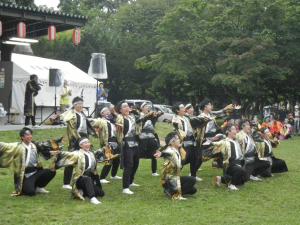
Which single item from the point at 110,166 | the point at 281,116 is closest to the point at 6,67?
the point at 110,166

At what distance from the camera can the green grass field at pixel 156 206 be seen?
24.5 feet

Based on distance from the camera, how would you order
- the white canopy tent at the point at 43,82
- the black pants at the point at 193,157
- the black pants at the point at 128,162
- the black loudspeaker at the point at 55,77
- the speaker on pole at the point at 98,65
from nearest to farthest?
the black pants at the point at 128,162, the black pants at the point at 193,157, the black loudspeaker at the point at 55,77, the white canopy tent at the point at 43,82, the speaker on pole at the point at 98,65

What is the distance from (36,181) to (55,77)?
11.5 m

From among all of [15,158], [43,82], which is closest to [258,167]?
[15,158]

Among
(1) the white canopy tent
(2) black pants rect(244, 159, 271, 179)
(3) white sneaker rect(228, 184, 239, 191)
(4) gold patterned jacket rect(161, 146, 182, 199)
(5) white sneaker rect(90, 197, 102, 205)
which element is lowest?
(3) white sneaker rect(228, 184, 239, 191)

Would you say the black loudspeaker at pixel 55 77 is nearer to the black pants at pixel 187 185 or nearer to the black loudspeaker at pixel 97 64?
the black loudspeaker at pixel 97 64

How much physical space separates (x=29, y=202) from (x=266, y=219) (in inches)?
144

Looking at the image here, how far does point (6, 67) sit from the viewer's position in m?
18.8

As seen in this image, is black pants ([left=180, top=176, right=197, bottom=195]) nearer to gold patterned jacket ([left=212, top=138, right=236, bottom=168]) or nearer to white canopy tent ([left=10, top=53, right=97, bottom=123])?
gold patterned jacket ([left=212, top=138, right=236, bottom=168])

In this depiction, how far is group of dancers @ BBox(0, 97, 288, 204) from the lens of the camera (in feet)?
29.1

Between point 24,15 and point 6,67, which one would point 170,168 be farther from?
point 6,67

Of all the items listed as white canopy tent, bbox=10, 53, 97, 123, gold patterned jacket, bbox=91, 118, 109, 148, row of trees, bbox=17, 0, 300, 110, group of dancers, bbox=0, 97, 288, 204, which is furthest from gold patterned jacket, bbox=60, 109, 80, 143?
row of trees, bbox=17, 0, 300, 110

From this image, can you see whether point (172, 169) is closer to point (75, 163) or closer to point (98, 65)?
point (75, 163)

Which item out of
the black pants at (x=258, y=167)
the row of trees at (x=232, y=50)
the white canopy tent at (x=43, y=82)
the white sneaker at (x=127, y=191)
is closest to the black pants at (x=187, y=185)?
the white sneaker at (x=127, y=191)
